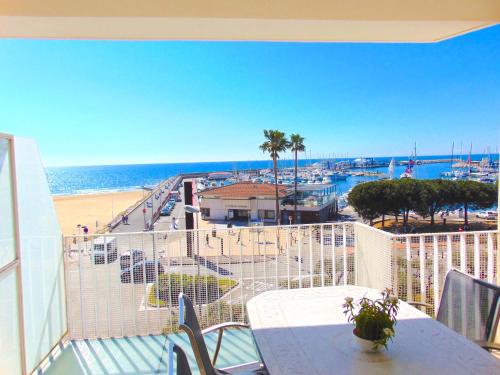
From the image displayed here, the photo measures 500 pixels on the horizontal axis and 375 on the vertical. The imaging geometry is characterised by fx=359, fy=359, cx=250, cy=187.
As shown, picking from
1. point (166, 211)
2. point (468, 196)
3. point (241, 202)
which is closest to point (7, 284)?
point (241, 202)

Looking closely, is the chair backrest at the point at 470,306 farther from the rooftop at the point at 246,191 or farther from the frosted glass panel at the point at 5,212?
the rooftop at the point at 246,191

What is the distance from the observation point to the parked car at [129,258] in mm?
3396

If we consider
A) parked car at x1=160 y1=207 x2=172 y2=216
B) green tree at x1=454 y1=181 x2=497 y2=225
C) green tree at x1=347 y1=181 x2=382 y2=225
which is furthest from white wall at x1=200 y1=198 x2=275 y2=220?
parked car at x1=160 y1=207 x2=172 y2=216

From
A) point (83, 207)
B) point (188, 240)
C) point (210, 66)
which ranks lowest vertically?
point (83, 207)

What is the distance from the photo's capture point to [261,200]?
15.6 meters

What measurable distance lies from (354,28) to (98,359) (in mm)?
3093

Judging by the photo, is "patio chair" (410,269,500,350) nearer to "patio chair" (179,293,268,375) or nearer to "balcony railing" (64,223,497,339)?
"balcony railing" (64,223,497,339)

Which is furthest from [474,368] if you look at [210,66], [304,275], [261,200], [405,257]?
[210,66]

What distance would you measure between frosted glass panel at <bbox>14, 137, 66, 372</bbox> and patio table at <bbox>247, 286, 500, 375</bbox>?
1.70 m

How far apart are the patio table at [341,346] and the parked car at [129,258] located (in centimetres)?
174

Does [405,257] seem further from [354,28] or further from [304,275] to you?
[354,28]

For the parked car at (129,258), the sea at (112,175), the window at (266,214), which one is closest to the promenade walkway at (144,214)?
the sea at (112,175)

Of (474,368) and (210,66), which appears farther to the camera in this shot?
(210,66)

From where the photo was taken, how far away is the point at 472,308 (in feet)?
6.23
